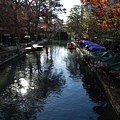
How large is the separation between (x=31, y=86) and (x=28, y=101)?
4.26m

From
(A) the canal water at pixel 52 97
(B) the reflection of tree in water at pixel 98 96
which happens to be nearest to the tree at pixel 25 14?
(A) the canal water at pixel 52 97

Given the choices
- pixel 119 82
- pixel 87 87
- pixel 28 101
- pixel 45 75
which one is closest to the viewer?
pixel 28 101

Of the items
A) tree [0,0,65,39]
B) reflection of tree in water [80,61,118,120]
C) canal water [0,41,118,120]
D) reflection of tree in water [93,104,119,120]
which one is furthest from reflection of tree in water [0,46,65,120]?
tree [0,0,65,39]

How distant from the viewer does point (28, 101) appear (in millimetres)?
15945

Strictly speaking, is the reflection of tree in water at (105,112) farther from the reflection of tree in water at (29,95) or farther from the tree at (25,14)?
the tree at (25,14)

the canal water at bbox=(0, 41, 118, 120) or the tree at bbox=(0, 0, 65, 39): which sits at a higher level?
the tree at bbox=(0, 0, 65, 39)

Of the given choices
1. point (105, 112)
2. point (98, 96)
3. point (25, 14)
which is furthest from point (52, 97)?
point (25, 14)

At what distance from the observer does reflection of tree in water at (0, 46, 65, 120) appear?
13.9 meters

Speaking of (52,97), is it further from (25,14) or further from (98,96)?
(25,14)

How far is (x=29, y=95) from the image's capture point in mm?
17344

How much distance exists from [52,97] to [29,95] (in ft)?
6.57

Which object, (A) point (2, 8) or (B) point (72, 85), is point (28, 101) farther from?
(A) point (2, 8)

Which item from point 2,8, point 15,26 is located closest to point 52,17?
point 15,26

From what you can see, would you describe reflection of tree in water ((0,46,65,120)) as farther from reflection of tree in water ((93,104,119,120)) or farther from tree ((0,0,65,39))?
tree ((0,0,65,39))
